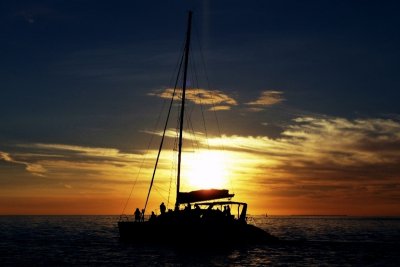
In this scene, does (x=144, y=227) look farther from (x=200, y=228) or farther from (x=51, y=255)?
(x=51, y=255)

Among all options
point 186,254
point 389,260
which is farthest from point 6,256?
point 389,260

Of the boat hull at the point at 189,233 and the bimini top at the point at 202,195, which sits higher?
the bimini top at the point at 202,195

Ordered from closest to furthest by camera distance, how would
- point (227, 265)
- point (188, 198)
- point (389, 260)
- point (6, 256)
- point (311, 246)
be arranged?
1. point (227, 265)
2. point (389, 260)
3. point (6, 256)
4. point (188, 198)
5. point (311, 246)

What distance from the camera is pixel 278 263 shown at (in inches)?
1718

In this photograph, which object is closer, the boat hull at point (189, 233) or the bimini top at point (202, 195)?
the boat hull at point (189, 233)

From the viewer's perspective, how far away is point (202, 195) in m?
52.8

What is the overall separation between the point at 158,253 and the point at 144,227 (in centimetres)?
563

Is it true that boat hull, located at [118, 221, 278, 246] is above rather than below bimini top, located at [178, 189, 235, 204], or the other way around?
below

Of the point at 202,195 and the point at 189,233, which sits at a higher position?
the point at 202,195

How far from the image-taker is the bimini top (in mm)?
52344

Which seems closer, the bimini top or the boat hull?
the boat hull

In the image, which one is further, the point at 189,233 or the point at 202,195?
the point at 202,195

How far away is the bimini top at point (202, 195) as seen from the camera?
172 ft

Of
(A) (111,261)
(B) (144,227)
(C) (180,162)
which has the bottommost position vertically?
(A) (111,261)
